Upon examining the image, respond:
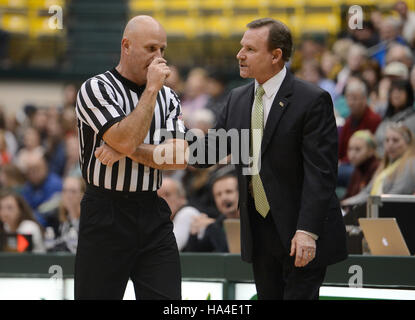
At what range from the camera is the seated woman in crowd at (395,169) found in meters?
6.03

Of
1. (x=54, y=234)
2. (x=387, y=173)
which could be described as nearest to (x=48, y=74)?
(x=54, y=234)

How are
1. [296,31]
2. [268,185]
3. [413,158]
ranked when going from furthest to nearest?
1. [296,31]
2. [413,158]
3. [268,185]

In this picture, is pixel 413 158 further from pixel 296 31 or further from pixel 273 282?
pixel 296 31

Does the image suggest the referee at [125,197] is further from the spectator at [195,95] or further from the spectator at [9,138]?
the spectator at [9,138]

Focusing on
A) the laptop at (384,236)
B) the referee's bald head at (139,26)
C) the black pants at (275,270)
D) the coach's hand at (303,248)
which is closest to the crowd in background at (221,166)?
the laptop at (384,236)

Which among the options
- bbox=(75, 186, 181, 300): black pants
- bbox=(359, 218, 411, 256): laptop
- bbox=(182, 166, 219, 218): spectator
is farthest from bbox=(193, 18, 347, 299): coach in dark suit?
bbox=(182, 166, 219, 218): spectator

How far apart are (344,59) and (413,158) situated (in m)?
4.32

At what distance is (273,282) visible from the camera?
12.3 feet

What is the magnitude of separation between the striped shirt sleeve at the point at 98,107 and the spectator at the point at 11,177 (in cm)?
575

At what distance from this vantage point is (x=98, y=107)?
12.0ft

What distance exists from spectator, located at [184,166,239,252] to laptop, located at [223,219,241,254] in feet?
1.02

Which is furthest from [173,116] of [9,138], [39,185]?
[9,138]

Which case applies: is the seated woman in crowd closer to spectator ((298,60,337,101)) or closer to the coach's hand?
the coach's hand

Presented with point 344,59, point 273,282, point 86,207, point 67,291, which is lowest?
point 67,291
